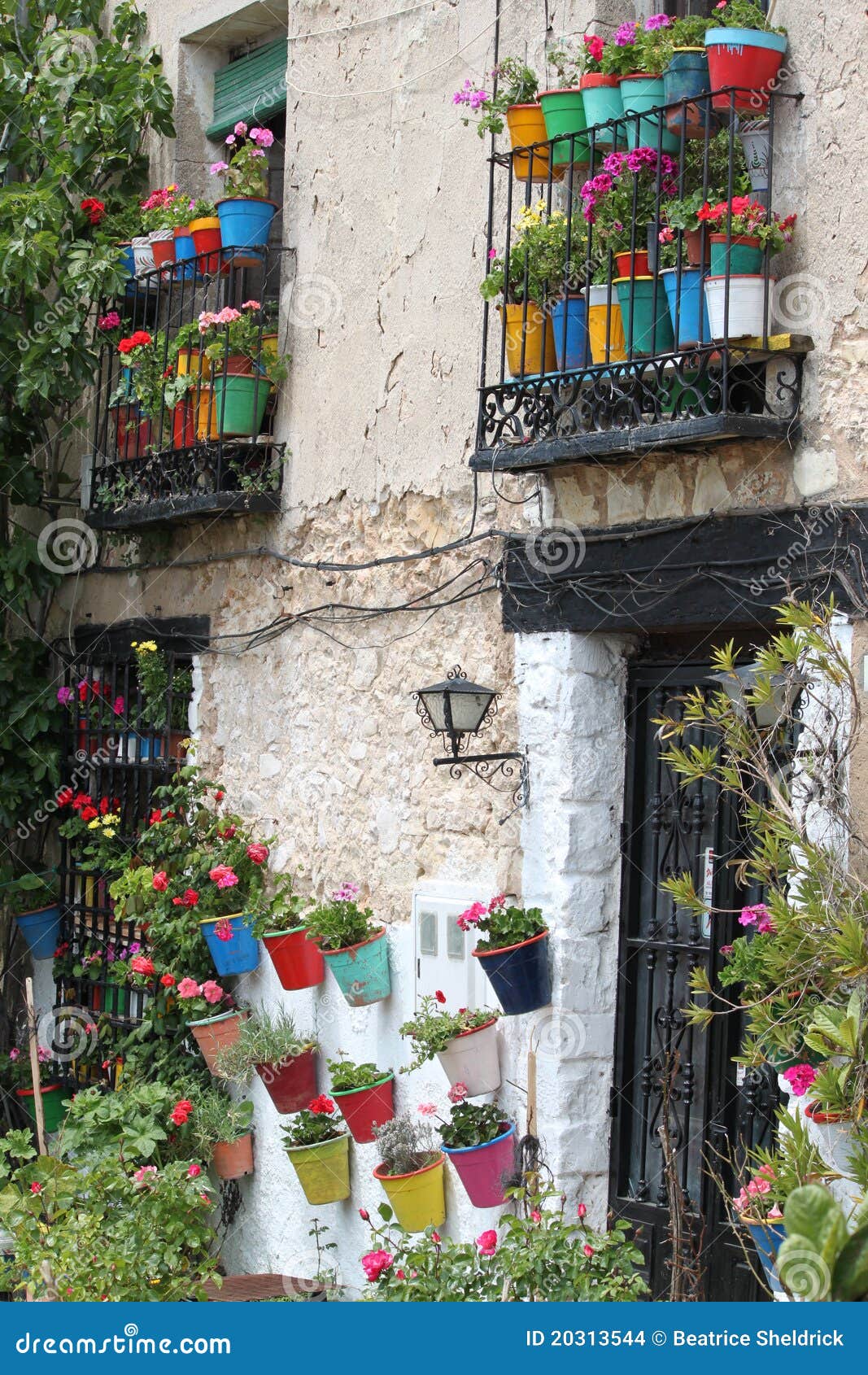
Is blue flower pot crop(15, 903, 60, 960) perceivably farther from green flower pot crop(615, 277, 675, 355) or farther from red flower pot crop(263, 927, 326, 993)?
green flower pot crop(615, 277, 675, 355)

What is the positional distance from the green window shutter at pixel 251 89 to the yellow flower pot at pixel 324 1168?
4.49 meters

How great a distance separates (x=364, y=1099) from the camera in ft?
18.5

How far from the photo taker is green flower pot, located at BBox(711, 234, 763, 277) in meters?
4.20

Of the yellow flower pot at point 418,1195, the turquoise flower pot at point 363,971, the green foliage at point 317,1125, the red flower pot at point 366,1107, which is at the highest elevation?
the turquoise flower pot at point 363,971

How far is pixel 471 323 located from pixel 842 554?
1.93 meters

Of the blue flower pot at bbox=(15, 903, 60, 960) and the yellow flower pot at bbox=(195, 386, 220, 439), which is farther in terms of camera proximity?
the blue flower pot at bbox=(15, 903, 60, 960)

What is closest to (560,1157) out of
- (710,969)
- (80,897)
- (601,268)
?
(710,969)

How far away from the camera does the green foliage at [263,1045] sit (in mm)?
5988

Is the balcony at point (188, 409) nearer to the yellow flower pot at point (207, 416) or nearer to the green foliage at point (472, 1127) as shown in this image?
the yellow flower pot at point (207, 416)

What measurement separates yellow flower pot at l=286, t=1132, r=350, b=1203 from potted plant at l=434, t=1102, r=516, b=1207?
80 cm

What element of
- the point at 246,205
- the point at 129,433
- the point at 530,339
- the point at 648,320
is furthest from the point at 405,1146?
the point at 246,205

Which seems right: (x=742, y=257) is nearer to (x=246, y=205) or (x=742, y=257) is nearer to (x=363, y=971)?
(x=363, y=971)

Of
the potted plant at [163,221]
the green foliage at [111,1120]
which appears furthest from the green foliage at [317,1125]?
the potted plant at [163,221]

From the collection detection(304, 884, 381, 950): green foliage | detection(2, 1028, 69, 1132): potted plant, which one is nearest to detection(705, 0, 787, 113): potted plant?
detection(304, 884, 381, 950): green foliage
